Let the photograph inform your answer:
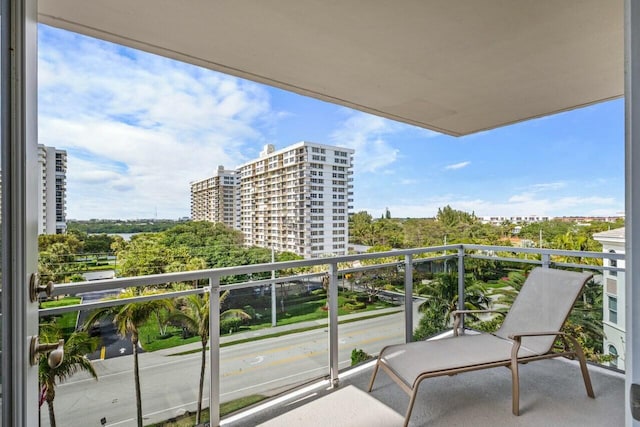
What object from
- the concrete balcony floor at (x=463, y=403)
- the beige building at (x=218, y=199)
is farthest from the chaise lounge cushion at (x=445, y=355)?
the beige building at (x=218, y=199)

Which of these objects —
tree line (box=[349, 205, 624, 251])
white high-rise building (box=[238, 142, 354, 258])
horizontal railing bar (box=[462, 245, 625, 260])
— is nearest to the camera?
horizontal railing bar (box=[462, 245, 625, 260])

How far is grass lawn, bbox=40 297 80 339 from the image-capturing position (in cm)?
173

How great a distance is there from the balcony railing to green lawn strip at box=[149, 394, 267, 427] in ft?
0.16

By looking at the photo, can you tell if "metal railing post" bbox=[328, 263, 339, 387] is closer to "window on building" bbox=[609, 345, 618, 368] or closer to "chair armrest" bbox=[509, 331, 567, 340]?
"chair armrest" bbox=[509, 331, 567, 340]

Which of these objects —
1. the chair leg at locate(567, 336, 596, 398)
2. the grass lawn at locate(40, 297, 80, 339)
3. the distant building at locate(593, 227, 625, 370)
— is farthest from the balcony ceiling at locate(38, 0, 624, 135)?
the chair leg at locate(567, 336, 596, 398)

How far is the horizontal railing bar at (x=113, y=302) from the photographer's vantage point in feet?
5.71

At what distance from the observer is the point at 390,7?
1683 mm

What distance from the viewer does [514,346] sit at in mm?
2355

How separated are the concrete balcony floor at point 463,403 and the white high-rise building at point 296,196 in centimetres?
420

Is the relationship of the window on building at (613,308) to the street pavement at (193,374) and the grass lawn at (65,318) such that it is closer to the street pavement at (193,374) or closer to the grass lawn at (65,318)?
the street pavement at (193,374)

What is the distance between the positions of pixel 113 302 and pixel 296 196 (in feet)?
18.3

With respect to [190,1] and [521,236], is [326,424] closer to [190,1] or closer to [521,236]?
[190,1]

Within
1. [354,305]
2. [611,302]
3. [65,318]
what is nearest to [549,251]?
[611,302]

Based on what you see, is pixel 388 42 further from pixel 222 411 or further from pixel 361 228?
pixel 361 228
